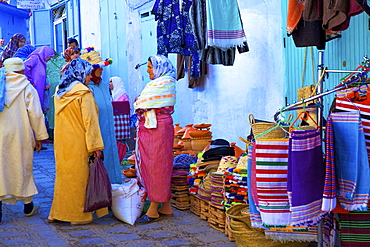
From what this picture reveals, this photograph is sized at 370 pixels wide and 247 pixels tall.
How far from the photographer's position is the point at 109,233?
5641 millimetres

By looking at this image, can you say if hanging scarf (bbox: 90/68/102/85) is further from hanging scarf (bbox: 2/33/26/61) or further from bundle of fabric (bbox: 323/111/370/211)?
hanging scarf (bbox: 2/33/26/61)

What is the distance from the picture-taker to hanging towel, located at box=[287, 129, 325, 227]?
12.4 ft

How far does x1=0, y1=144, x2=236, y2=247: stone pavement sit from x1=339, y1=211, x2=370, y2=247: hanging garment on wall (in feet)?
3.89

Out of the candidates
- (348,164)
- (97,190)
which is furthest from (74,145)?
(348,164)

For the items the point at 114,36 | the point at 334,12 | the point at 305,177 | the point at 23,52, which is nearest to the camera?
the point at 305,177

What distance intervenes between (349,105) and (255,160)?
824mm

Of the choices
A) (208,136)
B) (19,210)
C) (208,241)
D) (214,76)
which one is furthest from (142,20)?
(208,241)

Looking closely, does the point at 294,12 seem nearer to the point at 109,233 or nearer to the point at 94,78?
the point at 94,78

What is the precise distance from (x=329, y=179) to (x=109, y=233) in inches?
104

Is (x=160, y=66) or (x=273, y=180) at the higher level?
(x=160, y=66)

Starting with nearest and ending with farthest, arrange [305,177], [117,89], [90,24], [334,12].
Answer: [305,177]
[334,12]
[117,89]
[90,24]

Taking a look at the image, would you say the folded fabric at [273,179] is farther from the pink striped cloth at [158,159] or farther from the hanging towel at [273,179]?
the pink striped cloth at [158,159]

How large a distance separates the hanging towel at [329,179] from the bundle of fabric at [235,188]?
143 cm

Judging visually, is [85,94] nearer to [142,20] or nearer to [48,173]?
[48,173]
